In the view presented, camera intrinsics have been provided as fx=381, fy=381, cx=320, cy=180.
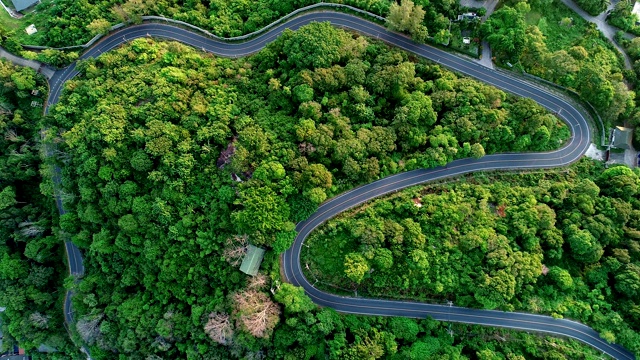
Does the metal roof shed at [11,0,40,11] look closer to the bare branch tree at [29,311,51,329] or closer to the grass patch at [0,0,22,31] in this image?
the grass patch at [0,0,22,31]

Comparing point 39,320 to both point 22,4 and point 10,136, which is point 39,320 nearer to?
point 10,136

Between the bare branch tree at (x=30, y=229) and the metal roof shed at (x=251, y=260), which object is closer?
the metal roof shed at (x=251, y=260)

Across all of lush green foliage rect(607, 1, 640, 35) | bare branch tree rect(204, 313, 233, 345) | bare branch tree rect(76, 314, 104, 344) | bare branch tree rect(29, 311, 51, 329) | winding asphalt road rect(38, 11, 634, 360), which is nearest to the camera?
bare branch tree rect(204, 313, 233, 345)

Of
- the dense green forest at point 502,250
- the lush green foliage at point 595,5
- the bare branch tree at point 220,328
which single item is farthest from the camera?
the lush green foliage at point 595,5

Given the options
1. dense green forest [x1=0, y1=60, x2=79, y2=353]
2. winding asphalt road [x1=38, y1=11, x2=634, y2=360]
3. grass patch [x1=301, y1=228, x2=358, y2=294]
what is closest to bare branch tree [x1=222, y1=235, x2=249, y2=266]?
winding asphalt road [x1=38, y1=11, x2=634, y2=360]

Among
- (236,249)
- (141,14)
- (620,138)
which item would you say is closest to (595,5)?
(620,138)

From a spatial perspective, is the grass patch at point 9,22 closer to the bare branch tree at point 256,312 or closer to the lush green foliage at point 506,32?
the bare branch tree at point 256,312

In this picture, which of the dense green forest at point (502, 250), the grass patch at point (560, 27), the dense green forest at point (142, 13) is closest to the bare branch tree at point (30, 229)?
the dense green forest at point (142, 13)
